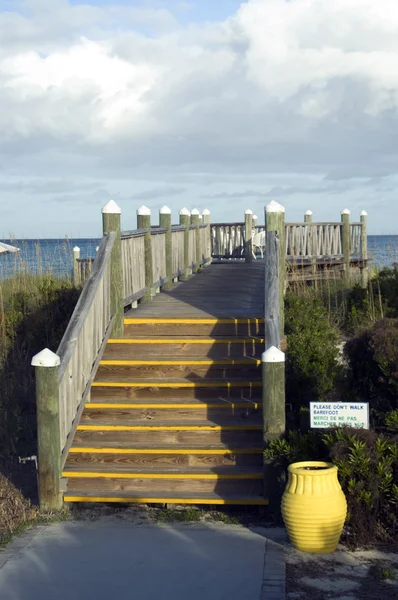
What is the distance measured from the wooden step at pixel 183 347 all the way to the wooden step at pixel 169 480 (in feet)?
6.76

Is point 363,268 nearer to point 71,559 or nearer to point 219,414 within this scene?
point 219,414

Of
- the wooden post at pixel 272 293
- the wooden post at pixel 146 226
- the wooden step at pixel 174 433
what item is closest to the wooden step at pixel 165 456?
the wooden step at pixel 174 433

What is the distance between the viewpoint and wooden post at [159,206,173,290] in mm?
13961

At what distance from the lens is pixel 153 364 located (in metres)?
9.77

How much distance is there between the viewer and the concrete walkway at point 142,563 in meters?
5.86

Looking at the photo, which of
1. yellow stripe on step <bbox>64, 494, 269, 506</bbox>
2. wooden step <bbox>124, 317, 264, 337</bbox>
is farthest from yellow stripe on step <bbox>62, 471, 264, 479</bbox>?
wooden step <bbox>124, 317, 264, 337</bbox>

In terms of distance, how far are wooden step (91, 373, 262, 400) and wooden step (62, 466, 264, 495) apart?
129 centimetres

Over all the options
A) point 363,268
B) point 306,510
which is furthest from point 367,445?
point 363,268

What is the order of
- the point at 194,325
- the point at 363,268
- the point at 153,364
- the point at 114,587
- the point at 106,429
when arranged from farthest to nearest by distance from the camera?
1. the point at 363,268
2. the point at 194,325
3. the point at 153,364
4. the point at 106,429
5. the point at 114,587

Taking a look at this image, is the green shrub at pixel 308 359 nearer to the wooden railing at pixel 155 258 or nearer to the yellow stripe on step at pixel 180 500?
the wooden railing at pixel 155 258

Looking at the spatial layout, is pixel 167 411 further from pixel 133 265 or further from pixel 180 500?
pixel 133 265

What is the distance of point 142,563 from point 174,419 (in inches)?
107

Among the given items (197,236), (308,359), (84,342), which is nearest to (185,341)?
(84,342)

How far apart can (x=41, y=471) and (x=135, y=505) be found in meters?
0.97
